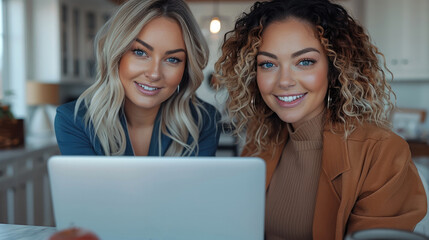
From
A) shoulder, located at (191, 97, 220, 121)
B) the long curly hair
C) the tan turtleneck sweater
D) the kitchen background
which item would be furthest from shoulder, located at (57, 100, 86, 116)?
the kitchen background

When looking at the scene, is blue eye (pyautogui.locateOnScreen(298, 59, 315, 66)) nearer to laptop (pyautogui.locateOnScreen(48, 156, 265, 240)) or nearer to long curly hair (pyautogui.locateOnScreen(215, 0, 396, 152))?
long curly hair (pyautogui.locateOnScreen(215, 0, 396, 152))

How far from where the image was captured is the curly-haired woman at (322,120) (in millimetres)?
1042

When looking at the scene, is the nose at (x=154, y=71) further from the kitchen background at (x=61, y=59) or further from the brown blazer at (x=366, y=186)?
the kitchen background at (x=61, y=59)

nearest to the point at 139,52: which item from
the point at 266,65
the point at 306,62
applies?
the point at 266,65

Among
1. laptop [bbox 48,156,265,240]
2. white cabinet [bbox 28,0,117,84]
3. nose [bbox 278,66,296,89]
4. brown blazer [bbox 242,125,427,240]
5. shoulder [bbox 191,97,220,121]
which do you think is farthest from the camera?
white cabinet [bbox 28,0,117,84]

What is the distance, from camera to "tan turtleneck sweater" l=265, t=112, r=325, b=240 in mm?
1192

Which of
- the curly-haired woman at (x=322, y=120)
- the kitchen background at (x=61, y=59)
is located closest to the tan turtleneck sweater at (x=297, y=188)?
the curly-haired woman at (x=322, y=120)

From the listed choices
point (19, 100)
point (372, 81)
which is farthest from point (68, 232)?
point (19, 100)

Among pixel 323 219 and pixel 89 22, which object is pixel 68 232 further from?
pixel 89 22

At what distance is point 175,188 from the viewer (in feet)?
2.45

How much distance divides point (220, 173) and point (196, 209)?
0.30 ft

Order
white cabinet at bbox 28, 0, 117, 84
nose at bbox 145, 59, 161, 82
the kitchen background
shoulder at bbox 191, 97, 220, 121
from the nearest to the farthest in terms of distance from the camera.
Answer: nose at bbox 145, 59, 161, 82 → shoulder at bbox 191, 97, 220, 121 → the kitchen background → white cabinet at bbox 28, 0, 117, 84

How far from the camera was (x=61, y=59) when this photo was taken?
407cm

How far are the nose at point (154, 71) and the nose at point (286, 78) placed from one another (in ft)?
1.54
